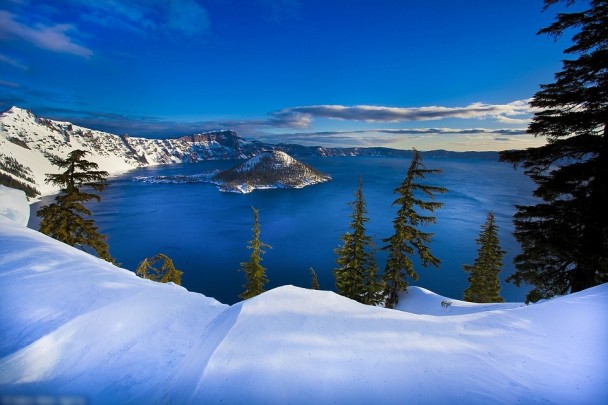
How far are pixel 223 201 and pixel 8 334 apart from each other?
13240cm

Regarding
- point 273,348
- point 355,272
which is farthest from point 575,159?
point 355,272

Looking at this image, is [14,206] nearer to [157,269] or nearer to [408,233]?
[157,269]

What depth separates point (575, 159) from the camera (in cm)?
962

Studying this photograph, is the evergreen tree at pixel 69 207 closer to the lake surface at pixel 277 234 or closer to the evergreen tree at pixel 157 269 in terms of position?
the evergreen tree at pixel 157 269

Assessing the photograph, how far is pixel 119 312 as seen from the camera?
681 centimetres

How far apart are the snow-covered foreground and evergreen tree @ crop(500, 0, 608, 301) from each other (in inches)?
106

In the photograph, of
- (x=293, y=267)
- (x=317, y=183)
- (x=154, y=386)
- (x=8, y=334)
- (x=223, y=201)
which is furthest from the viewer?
(x=317, y=183)

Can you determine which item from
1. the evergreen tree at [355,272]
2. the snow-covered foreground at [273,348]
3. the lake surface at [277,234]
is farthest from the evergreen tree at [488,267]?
the snow-covered foreground at [273,348]

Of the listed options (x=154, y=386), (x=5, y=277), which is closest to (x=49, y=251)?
(x=5, y=277)

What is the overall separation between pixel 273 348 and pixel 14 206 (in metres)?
21.4

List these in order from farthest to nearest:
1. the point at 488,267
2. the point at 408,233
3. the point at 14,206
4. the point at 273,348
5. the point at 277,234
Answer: the point at 277,234
the point at 488,267
the point at 408,233
the point at 14,206
the point at 273,348

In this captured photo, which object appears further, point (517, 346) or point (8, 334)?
point (517, 346)

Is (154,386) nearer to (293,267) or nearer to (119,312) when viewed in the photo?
(119,312)

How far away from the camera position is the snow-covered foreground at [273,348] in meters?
5.07
